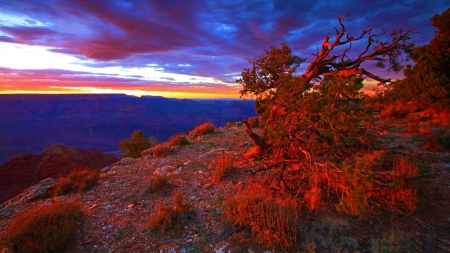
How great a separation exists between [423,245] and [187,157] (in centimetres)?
709

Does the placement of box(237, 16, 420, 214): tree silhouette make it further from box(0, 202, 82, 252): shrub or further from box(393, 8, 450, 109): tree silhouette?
box(393, 8, 450, 109): tree silhouette

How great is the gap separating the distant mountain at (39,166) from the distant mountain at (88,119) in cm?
4003

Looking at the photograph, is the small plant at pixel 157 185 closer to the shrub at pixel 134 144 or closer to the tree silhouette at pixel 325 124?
the tree silhouette at pixel 325 124

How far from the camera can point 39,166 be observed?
17469 millimetres

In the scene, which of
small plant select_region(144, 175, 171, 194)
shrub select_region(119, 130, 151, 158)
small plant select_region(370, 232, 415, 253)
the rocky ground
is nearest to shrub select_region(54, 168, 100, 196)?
the rocky ground

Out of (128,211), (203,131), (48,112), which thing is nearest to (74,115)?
(48,112)

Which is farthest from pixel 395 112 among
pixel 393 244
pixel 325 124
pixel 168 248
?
pixel 168 248

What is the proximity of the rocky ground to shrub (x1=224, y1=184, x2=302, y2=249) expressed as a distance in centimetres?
16

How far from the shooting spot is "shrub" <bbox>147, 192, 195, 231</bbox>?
3975mm

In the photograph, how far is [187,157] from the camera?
879cm

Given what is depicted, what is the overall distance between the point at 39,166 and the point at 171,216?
1908 centimetres

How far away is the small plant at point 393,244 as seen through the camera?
9.77 ft

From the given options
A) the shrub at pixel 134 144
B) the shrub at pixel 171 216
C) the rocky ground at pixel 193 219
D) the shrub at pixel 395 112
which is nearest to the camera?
the rocky ground at pixel 193 219

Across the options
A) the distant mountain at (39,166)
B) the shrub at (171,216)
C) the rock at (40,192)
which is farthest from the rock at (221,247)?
the distant mountain at (39,166)
